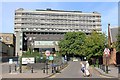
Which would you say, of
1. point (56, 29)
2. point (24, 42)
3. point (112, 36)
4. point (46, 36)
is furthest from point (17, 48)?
point (112, 36)

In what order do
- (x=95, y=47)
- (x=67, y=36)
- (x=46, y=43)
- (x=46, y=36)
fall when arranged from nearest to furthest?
→ (x=95, y=47) → (x=67, y=36) → (x=46, y=43) → (x=46, y=36)

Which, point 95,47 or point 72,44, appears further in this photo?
point 72,44

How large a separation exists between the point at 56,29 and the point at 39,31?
1178 centimetres

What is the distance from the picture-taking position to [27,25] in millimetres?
193125

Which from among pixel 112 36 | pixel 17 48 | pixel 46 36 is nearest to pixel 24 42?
pixel 17 48

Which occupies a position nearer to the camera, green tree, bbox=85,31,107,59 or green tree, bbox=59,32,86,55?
green tree, bbox=85,31,107,59

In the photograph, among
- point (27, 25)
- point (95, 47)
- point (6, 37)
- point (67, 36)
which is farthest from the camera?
point (27, 25)

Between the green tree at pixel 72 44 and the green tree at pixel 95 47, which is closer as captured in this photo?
the green tree at pixel 95 47

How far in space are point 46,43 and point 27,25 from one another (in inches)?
1327

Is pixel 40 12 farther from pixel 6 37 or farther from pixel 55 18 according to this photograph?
pixel 6 37

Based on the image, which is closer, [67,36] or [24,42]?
[67,36]

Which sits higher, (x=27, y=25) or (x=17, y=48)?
(x=27, y=25)

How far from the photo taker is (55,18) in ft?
654

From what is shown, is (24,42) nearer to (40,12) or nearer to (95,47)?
(40,12)
